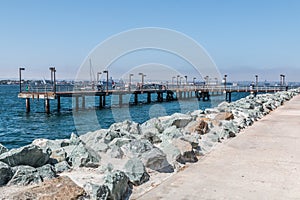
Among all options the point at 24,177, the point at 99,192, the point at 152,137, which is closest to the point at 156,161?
the point at 99,192

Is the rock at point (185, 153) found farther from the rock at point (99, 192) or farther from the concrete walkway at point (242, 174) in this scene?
the rock at point (99, 192)

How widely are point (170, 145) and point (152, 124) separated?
2.88 m

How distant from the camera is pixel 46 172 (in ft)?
12.5

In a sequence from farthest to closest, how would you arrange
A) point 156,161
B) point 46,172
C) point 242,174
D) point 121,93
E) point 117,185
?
point 121,93, point 156,161, point 242,174, point 46,172, point 117,185

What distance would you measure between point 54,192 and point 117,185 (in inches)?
24.2

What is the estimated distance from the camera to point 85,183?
360 cm

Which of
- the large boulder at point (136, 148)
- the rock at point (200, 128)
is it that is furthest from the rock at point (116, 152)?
the rock at point (200, 128)

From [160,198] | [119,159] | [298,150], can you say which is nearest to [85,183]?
[160,198]

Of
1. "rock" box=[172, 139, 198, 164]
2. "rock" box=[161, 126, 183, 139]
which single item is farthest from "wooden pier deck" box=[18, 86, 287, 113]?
"rock" box=[172, 139, 198, 164]

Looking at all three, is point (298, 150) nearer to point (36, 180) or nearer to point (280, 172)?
point (280, 172)

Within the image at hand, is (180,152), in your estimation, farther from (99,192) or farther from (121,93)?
(121,93)

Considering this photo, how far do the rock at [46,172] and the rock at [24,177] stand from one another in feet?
0.17

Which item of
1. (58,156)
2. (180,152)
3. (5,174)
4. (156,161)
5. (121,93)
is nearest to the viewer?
(5,174)

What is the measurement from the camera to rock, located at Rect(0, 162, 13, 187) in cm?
355
